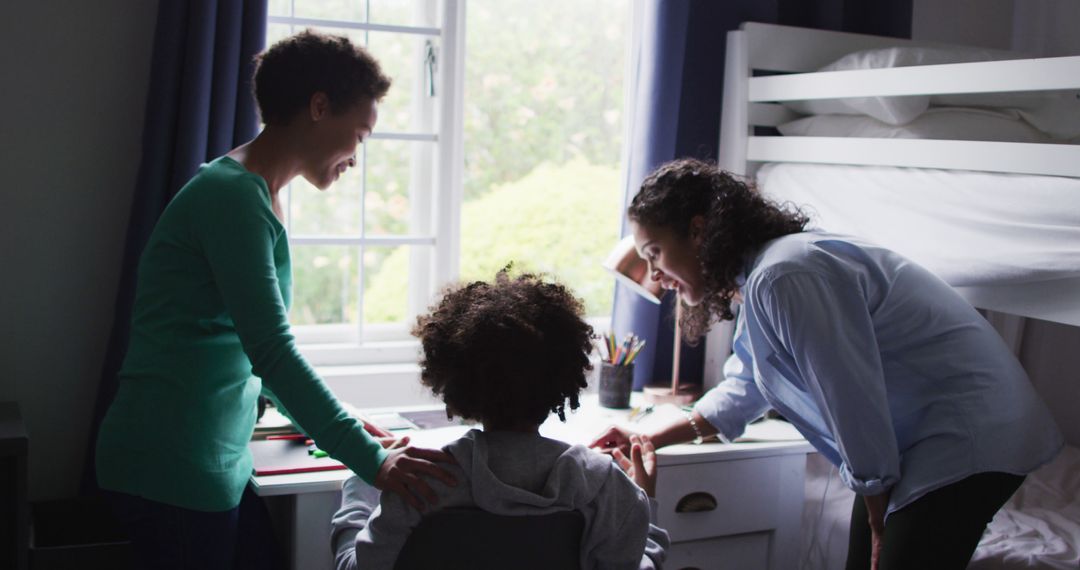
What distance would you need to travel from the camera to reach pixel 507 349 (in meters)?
1.29

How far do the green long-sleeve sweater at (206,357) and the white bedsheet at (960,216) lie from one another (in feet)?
3.28

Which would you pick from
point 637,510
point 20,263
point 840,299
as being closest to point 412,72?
point 20,263

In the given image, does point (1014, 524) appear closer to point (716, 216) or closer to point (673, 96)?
point (716, 216)

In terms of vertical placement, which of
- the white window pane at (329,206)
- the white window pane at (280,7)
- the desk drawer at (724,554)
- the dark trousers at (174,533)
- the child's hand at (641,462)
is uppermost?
the white window pane at (280,7)

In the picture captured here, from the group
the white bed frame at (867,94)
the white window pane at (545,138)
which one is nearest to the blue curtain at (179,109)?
the white bed frame at (867,94)

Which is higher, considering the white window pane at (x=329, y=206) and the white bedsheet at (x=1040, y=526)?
the white window pane at (x=329, y=206)

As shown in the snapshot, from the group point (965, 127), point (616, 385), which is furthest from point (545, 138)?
point (965, 127)

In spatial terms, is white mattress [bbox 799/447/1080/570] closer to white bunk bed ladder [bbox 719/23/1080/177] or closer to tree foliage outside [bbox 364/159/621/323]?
white bunk bed ladder [bbox 719/23/1080/177]

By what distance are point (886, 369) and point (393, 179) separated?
139 cm

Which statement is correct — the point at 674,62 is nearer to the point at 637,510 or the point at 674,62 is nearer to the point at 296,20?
the point at 296,20

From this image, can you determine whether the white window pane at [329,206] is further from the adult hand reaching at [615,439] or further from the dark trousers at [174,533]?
the dark trousers at [174,533]

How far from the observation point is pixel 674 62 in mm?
2461

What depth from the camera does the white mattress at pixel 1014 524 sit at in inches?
72.4

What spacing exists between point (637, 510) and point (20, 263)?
4.87ft
